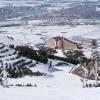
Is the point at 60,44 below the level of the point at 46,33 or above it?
above

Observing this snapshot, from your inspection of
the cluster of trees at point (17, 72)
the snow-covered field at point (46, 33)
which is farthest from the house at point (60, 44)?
the cluster of trees at point (17, 72)

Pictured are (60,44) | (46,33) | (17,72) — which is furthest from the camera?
(46,33)

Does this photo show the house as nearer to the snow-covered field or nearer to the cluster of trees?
the snow-covered field

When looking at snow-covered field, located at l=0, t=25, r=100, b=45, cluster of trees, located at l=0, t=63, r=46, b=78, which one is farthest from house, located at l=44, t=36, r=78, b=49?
cluster of trees, located at l=0, t=63, r=46, b=78

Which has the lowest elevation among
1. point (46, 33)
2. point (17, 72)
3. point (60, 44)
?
point (46, 33)

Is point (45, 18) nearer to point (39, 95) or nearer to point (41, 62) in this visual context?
point (41, 62)

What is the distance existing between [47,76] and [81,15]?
50.6 m

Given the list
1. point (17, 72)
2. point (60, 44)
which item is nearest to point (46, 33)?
point (60, 44)

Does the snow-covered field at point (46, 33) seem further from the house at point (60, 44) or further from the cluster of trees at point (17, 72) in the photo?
the cluster of trees at point (17, 72)

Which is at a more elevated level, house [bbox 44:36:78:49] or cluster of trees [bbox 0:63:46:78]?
cluster of trees [bbox 0:63:46:78]

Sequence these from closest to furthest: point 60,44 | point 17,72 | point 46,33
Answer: point 17,72 → point 60,44 → point 46,33

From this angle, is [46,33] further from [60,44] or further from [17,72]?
[17,72]

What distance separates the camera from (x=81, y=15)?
6306 cm

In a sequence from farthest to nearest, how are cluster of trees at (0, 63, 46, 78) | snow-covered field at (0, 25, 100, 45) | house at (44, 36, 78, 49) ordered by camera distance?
snow-covered field at (0, 25, 100, 45)
house at (44, 36, 78, 49)
cluster of trees at (0, 63, 46, 78)
